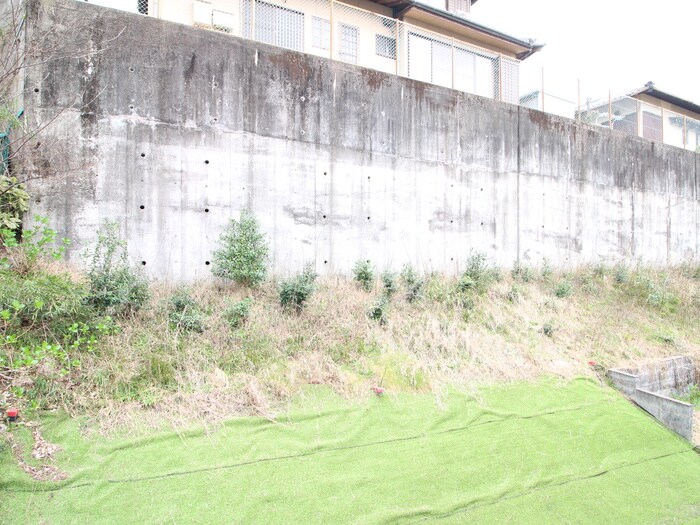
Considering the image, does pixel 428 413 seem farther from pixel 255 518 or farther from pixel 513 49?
pixel 513 49

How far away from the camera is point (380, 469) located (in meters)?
4.14

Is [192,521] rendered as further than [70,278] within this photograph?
No

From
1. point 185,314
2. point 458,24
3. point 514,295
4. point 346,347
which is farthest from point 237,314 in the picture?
point 458,24

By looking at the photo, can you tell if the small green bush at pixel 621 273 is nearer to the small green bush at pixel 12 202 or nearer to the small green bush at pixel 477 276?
the small green bush at pixel 477 276

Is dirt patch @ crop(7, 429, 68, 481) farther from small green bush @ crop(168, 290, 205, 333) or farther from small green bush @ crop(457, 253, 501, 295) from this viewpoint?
small green bush @ crop(457, 253, 501, 295)

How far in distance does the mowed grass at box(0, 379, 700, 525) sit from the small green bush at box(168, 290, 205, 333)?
1.44 m

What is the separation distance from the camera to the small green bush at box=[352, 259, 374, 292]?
25.1 ft

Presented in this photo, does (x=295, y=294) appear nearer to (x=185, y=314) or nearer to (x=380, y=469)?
(x=185, y=314)

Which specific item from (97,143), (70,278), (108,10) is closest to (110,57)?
(108,10)

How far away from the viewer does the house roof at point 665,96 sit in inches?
722

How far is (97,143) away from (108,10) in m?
1.78

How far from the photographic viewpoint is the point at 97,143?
6.12m

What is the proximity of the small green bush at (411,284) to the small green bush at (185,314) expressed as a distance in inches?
126

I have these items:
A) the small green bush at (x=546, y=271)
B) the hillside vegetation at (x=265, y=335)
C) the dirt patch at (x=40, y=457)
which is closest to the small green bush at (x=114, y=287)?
the hillside vegetation at (x=265, y=335)
